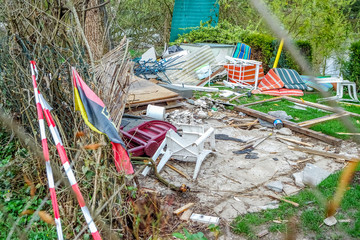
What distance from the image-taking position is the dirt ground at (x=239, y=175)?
456cm

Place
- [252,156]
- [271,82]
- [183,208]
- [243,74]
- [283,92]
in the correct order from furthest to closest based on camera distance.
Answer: [243,74] → [271,82] → [283,92] → [252,156] → [183,208]

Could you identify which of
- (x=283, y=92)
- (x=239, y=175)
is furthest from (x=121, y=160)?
(x=283, y=92)

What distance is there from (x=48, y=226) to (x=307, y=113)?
7669 mm

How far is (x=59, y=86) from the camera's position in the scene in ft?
13.1

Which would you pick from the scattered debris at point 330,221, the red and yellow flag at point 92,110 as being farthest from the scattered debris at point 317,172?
the red and yellow flag at point 92,110

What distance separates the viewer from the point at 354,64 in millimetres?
11766

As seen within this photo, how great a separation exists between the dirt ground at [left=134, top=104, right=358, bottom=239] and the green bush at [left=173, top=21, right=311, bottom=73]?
6.24m

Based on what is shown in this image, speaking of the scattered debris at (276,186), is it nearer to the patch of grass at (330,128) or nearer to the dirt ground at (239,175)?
the dirt ground at (239,175)

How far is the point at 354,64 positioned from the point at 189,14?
9494 millimetres

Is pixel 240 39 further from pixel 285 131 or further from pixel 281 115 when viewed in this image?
pixel 285 131

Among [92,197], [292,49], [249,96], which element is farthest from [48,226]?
[249,96]

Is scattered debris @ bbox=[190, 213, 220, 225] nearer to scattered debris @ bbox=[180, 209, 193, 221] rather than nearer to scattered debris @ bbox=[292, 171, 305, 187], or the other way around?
scattered debris @ bbox=[180, 209, 193, 221]

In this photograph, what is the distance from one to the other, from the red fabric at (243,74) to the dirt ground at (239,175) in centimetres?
561

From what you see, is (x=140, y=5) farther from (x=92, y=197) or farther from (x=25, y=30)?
(x=92, y=197)
